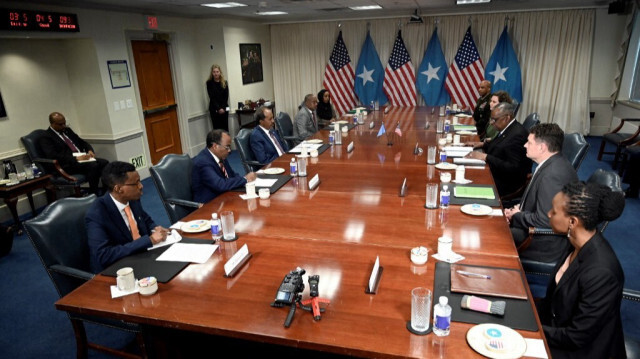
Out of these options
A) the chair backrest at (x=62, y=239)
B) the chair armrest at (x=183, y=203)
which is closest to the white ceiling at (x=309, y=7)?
the chair armrest at (x=183, y=203)

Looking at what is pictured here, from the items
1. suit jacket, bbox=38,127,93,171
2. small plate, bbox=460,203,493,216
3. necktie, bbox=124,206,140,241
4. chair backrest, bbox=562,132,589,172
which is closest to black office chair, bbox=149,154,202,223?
necktie, bbox=124,206,140,241

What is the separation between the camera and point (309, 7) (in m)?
6.80

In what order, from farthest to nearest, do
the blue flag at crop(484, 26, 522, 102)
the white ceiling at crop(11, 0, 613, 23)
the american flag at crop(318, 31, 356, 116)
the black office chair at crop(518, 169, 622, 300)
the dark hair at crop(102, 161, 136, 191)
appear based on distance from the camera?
the american flag at crop(318, 31, 356, 116)
the blue flag at crop(484, 26, 522, 102)
the white ceiling at crop(11, 0, 613, 23)
the black office chair at crop(518, 169, 622, 300)
the dark hair at crop(102, 161, 136, 191)

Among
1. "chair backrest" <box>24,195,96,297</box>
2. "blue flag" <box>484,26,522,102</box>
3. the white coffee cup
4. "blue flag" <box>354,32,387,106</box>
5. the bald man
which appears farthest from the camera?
"blue flag" <box>354,32,387,106</box>

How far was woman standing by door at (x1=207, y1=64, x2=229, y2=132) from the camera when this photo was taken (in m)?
7.50

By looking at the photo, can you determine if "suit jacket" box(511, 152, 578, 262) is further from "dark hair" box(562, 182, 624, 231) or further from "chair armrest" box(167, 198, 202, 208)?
"chair armrest" box(167, 198, 202, 208)

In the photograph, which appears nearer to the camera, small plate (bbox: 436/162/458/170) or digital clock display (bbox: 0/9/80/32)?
small plate (bbox: 436/162/458/170)

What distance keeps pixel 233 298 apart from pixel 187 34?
6.62 metres

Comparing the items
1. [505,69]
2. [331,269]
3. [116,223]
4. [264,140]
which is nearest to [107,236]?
[116,223]

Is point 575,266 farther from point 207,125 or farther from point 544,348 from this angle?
point 207,125

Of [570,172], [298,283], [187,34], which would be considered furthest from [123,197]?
[187,34]

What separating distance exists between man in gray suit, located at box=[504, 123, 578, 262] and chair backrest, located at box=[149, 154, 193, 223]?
101 inches

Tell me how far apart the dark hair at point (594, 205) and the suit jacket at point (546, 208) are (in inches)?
34.0

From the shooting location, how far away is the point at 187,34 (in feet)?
23.9
